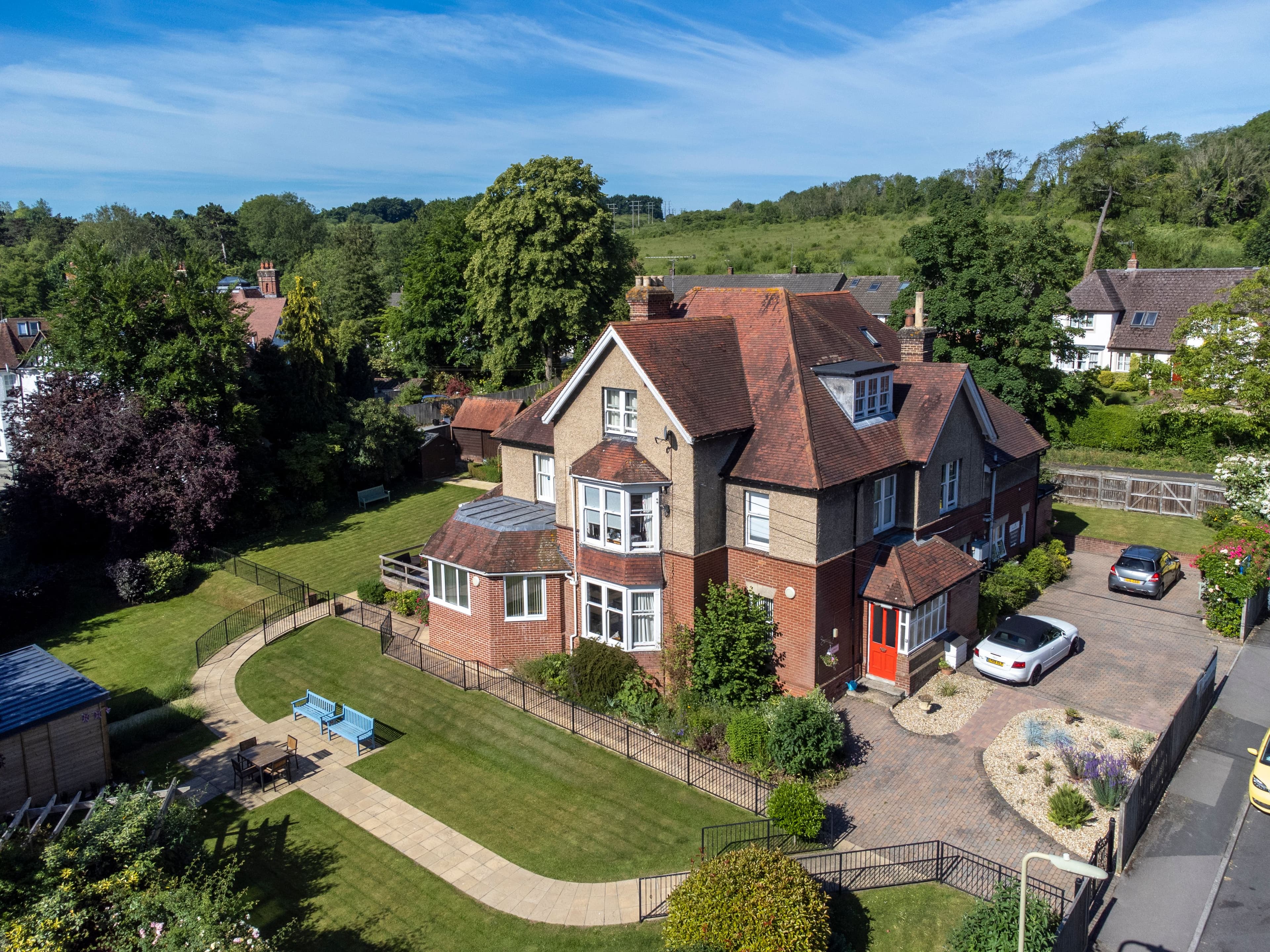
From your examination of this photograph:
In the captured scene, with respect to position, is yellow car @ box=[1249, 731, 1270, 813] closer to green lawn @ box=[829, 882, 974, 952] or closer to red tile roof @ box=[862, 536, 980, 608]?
green lawn @ box=[829, 882, 974, 952]

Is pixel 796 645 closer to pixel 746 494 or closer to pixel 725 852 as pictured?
pixel 746 494

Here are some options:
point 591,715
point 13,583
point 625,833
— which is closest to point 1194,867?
point 625,833

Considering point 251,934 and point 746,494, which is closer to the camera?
point 251,934

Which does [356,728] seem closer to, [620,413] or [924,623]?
[620,413]

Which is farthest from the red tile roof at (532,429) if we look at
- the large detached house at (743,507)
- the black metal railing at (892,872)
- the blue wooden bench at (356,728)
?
the black metal railing at (892,872)

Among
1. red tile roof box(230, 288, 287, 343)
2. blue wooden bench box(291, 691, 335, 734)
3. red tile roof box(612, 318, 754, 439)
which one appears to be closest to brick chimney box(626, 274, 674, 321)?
red tile roof box(612, 318, 754, 439)

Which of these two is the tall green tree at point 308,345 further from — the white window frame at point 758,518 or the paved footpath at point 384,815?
the white window frame at point 758,518

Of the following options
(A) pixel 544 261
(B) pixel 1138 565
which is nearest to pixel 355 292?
(A) pixel 544 261
